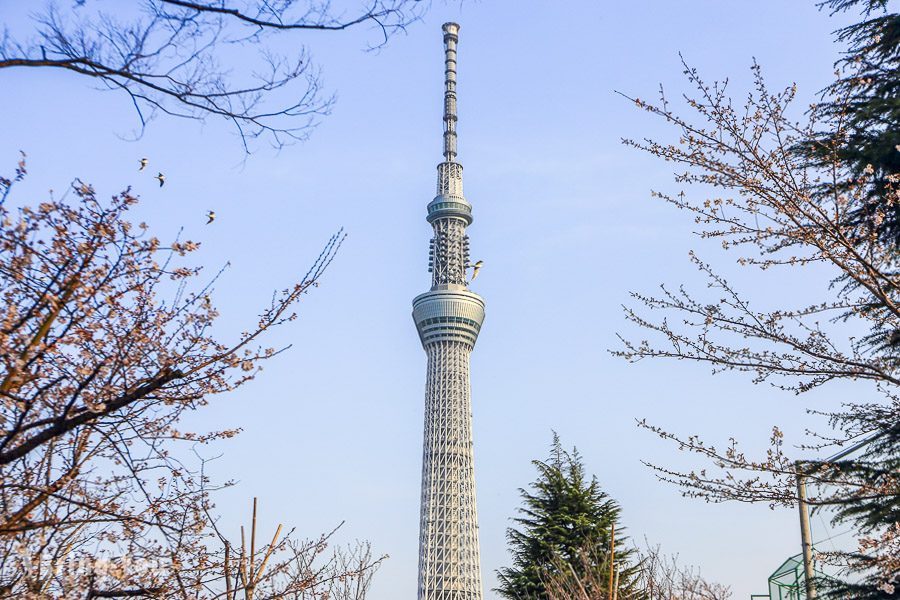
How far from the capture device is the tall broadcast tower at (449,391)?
73.3m

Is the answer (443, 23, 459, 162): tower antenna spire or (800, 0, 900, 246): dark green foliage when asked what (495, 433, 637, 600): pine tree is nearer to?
(800, 0, 900, 246): dark green foliage

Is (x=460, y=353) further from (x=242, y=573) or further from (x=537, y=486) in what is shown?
(x=242, y=573)

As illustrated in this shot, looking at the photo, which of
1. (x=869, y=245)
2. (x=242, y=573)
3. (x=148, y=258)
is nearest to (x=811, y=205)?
(x=869, y=245)

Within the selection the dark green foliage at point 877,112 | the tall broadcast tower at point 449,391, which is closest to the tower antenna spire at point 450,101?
the tall broadcast tower at point 449,391

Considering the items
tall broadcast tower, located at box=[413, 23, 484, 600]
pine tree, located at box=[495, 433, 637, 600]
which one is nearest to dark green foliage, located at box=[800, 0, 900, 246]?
pine tree, located at box=[495, 433, 637, 600]

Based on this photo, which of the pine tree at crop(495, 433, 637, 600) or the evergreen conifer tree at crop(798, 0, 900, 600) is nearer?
the evergreen conifer tree at crop(798, 0, 900, 600)

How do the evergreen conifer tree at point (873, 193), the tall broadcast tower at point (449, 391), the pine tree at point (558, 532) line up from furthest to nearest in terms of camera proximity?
the tall broadcast tower at point (449, 391) < the pine tree at point (558, 532) < the evergreen conifer tree at point (873, 193)

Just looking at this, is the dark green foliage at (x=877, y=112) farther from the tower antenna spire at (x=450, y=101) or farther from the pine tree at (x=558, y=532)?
the tower antenna spire at (x=450, y=101)

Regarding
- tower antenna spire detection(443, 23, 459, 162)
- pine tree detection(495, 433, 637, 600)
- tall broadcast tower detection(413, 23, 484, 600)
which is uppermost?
tower antenna spire detection(443, 23, 459, 162)

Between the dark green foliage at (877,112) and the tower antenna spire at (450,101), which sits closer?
the dark green foliage at (877,112)

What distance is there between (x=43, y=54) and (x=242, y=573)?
5024 millimetres

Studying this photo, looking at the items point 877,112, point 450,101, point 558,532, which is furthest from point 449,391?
point 877,112

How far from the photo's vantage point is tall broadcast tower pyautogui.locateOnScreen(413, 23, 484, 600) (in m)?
73.3

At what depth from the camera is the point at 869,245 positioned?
662 cm
